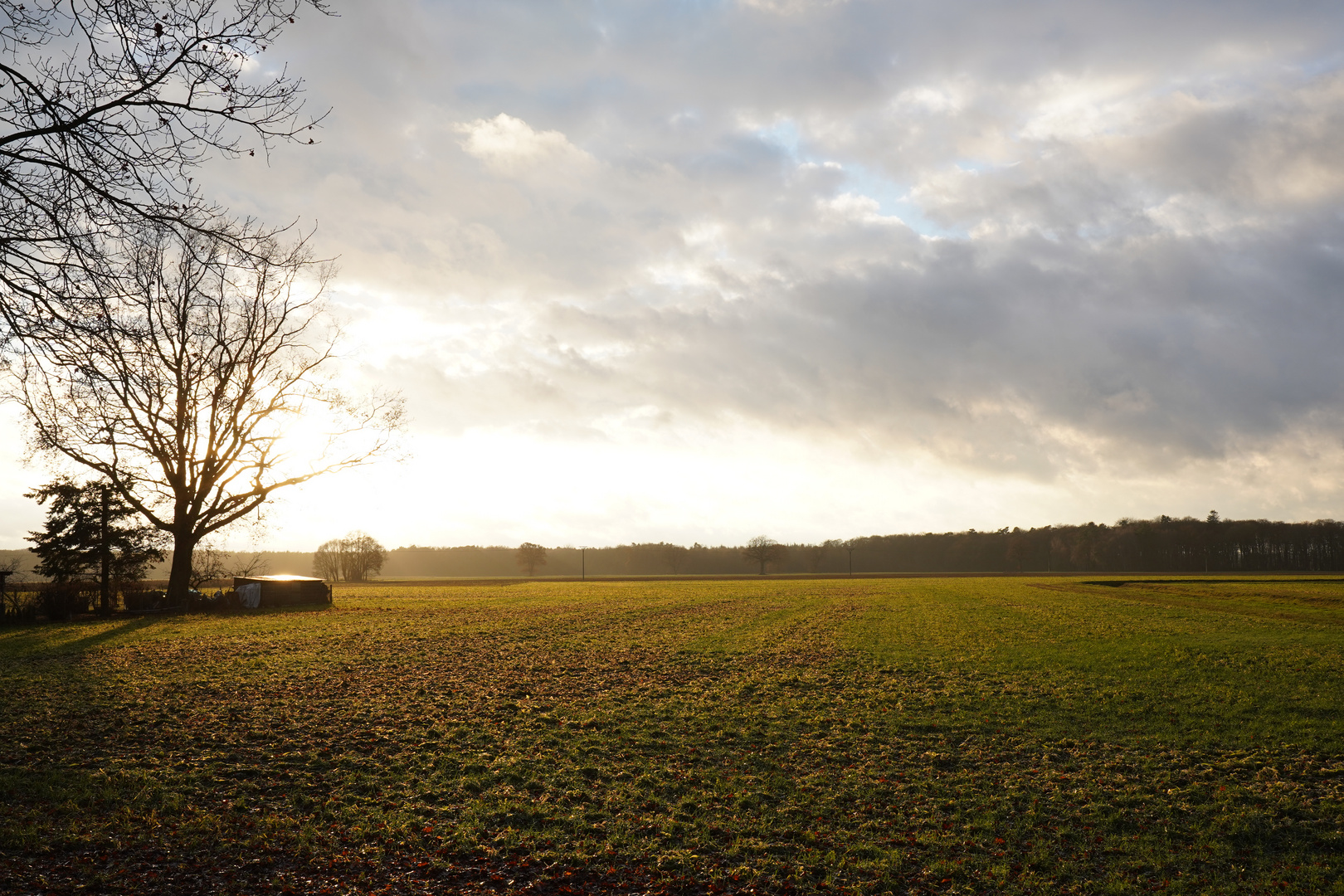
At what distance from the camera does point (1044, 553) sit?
158000 millimetres

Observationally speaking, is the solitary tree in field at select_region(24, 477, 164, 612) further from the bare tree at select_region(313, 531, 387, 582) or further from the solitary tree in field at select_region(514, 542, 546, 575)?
the solitary tree in field at select_region(514, 542, 546, 575)

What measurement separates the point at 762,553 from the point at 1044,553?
65935 mm

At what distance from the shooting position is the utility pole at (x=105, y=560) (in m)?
32.7

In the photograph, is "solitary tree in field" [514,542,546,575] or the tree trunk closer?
the tree trunk

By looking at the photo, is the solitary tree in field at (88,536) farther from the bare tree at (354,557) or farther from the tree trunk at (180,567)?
the bare tree at (354,557)

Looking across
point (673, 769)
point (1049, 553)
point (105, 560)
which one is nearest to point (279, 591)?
point (105, 560)

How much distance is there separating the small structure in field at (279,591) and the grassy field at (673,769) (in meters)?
16.1

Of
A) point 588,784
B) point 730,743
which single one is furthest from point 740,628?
point 588,784

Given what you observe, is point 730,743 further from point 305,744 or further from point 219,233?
point 219,233

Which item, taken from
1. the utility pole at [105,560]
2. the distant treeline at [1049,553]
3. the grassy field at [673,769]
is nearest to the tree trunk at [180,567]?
the utility pole at [105,560]

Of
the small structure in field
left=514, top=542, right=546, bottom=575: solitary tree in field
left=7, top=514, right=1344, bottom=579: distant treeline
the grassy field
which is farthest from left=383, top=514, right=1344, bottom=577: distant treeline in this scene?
the grassy field

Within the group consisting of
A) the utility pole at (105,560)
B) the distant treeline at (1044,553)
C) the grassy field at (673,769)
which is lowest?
the distant treeline at (1044,553)

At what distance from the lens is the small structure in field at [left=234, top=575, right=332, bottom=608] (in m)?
37.6

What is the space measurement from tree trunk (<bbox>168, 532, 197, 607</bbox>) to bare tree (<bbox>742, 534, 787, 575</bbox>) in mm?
108987
